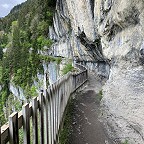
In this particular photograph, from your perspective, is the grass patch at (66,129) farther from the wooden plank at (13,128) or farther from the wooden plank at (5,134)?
the wooden plank at (5,134)

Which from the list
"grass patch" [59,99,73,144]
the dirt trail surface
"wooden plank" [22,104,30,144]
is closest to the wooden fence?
"wooden plank" [22,104,30,144]

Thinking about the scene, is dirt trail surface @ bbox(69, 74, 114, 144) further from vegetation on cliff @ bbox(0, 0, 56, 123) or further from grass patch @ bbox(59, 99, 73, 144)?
vegetation on cliff @ bbox(0, 0, 56, 123)

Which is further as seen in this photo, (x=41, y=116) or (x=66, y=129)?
(x=66, y=129)

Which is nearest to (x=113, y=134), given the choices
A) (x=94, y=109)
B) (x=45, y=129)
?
(x=45, y=129)

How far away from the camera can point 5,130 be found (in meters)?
2.47

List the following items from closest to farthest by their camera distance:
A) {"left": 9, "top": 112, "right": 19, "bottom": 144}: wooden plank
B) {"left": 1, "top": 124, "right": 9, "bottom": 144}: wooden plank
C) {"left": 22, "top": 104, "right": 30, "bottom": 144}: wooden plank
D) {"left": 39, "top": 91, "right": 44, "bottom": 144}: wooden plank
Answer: {"left": 1, "top": 124, "right": 9, "bottom": 144}: wooden plank, {"left": 9, "top": 112, "right": 19, "bottom": 144}: wooden plank, {"left": 22, "top": 104, "right": 30, "bottom": 144}: wooden plank, {"left": 39, "top": 91, "right": 44, "bottom": 144}: wooden plank

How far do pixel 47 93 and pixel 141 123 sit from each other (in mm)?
1769

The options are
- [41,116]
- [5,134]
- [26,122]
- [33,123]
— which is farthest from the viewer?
[41,116]

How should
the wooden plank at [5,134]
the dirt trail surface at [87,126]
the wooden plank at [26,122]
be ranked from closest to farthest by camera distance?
1. the wooden plank at [5,134]
2. the wooden plank at [26,122]
3. the dirt trail surface at [87,126]

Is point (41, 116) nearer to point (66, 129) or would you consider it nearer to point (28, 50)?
point (66, 129)

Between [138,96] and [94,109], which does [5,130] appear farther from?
[94,109]

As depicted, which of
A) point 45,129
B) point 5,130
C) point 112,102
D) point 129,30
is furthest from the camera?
point 112,102

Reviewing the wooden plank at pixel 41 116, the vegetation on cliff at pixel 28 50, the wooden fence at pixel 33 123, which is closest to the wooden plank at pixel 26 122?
the wooden fence at pixel 33 123

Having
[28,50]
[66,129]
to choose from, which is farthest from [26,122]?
[28,50]
